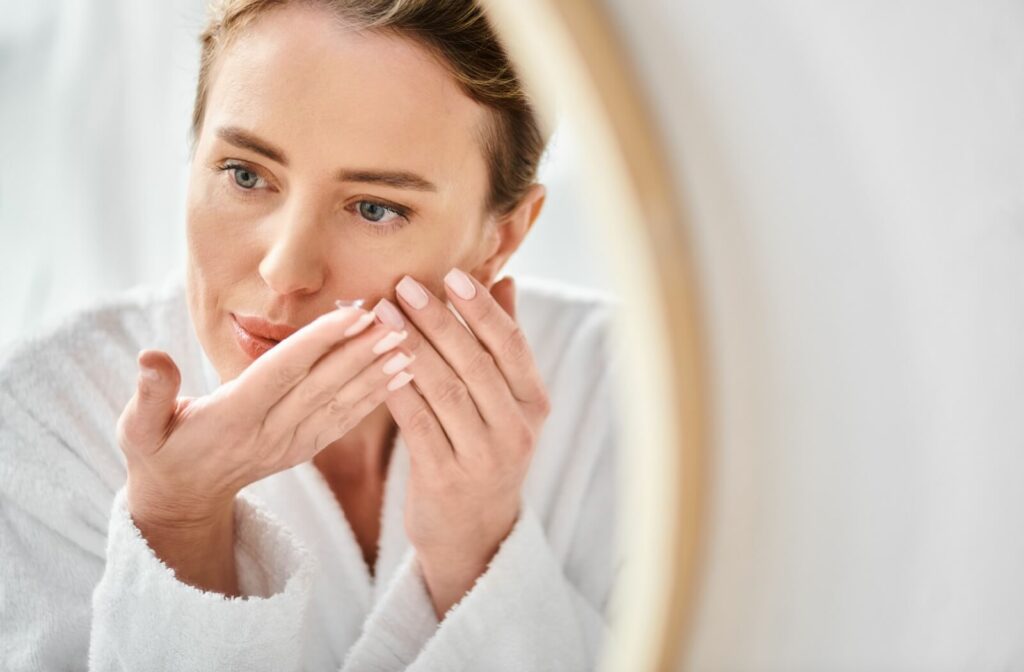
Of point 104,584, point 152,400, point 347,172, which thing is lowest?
point 104,584

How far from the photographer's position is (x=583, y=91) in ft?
0.85

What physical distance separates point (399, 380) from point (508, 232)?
115 millimetres

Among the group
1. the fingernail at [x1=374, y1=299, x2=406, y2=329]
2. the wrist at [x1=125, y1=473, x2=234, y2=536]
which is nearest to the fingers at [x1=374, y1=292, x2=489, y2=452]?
the fingernail at [x1=374, y1=299, x2=406, y2=329]

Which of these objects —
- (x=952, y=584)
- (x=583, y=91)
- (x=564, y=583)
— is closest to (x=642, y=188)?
(x=583, y=91)

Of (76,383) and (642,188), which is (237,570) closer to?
(76,383)

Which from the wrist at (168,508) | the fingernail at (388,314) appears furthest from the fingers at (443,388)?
the wrist at (168,508)

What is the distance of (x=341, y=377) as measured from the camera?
38cm

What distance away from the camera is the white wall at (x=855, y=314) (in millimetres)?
265

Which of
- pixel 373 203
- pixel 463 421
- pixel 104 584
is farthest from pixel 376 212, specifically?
pixel 104 584

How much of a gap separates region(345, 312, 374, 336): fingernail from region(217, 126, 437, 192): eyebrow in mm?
58

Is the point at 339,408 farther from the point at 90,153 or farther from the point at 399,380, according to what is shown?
the point at 90,153

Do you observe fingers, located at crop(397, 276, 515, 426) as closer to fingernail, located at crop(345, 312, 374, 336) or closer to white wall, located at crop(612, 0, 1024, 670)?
fingernail, located at crop(345, 312, 374, 336)

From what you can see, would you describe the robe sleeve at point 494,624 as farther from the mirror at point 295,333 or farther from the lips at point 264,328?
the lips at point 264,328

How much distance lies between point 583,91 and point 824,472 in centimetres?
14
